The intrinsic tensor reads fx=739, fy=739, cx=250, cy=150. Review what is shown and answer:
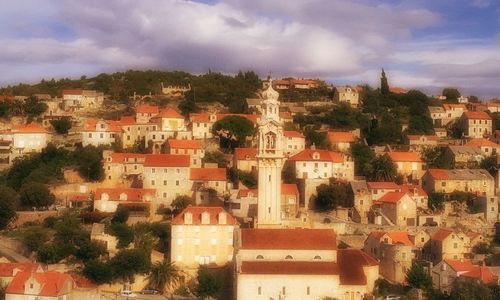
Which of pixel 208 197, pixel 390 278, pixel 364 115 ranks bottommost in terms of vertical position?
pixel 390 278

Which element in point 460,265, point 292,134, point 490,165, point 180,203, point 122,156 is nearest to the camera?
point 460,265

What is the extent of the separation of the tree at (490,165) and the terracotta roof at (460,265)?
2135 cm

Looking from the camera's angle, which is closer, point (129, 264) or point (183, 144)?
point (129, 264)

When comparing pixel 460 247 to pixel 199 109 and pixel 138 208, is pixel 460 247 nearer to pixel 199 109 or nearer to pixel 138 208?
pixel 138 208

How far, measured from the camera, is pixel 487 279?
39.6 meters

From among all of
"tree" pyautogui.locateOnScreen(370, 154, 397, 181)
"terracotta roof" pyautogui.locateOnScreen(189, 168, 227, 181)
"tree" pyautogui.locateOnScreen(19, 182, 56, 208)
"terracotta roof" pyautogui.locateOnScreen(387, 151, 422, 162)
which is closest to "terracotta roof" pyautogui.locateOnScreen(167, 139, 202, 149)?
"terracotta roof" pyautogui.locateOnScreen(189, 168, 227, 181)

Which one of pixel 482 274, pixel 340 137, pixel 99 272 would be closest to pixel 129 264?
pixel 99 272

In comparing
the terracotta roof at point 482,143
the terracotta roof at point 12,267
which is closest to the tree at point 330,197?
the terracotta roof at point 482,143

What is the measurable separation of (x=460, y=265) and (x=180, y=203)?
21160 millimetres

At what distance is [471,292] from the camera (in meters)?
36.7

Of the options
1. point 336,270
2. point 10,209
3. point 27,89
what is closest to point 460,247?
point 336,270

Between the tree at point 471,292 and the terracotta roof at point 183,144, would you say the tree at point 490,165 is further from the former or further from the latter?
the tree at point 471,292

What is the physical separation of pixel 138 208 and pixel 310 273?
56.5 ft

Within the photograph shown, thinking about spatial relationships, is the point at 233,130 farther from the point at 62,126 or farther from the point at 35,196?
the point at 35,196
